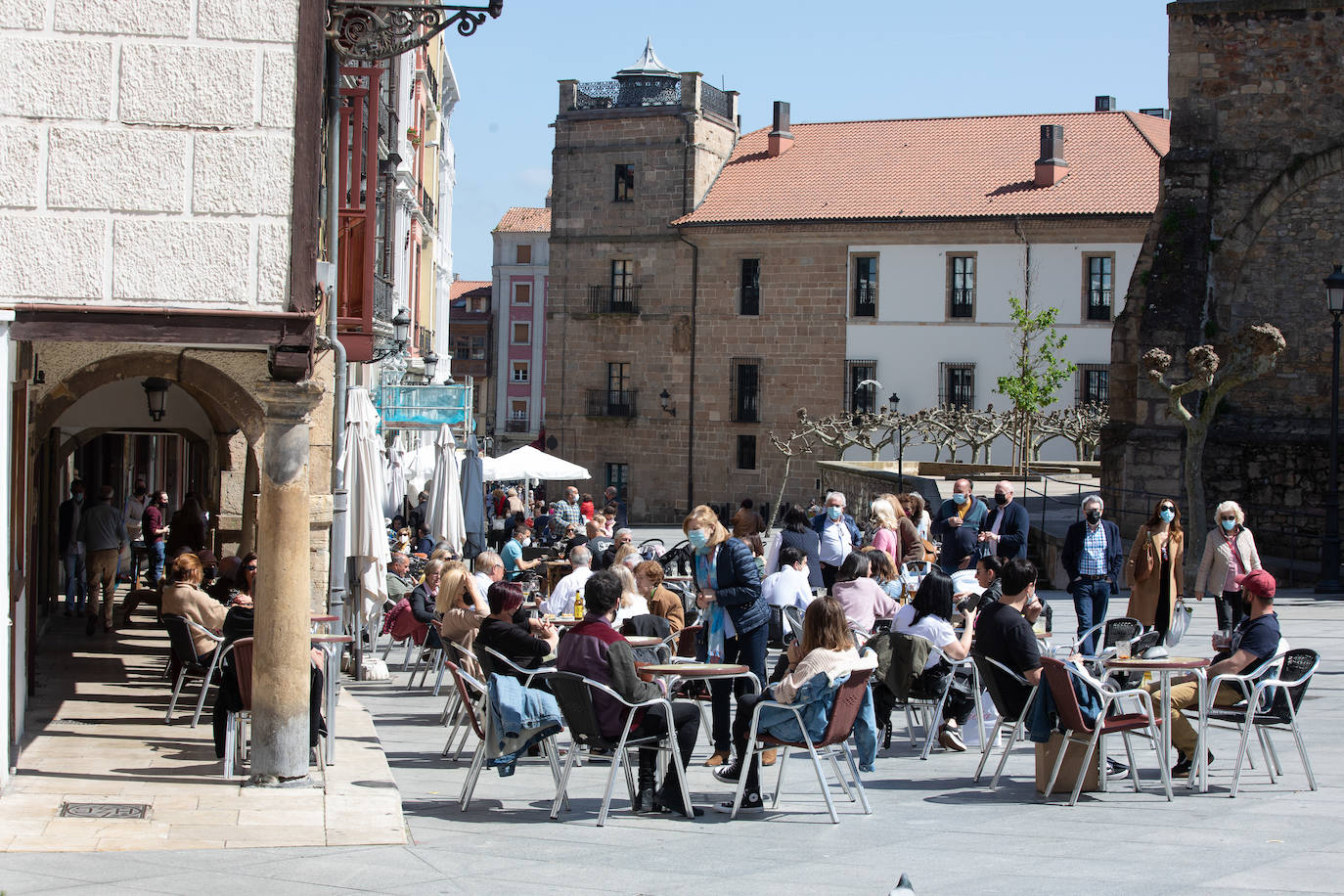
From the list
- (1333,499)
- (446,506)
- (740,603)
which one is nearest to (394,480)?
(446,506)

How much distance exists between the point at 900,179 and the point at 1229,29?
1096 inches

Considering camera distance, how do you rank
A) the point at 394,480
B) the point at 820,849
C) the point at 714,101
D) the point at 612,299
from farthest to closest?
1. the point at 714,101
2. the point at 612,299
3. the point at 394,480
4. the point at 820,849

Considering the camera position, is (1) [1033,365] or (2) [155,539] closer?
(2) [155,539]

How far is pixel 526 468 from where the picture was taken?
93.6ft

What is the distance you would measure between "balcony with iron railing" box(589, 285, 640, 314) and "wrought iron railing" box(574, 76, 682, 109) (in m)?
6.10

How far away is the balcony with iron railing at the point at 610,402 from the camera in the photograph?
5241 cm

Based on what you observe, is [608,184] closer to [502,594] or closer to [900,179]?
[900,179]

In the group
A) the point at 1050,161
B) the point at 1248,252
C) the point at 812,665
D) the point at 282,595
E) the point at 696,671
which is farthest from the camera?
the point at 1050,161

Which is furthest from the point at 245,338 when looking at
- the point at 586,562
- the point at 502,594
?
the point at 586,562

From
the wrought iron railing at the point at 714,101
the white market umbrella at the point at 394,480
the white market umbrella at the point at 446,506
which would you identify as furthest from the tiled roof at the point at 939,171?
the white market umbrella at the point at 446,506

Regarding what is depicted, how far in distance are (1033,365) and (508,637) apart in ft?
127

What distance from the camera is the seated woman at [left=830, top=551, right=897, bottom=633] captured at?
37.0 ft

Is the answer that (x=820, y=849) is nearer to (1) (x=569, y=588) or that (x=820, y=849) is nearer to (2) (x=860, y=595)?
(2) (x=860, y=595)

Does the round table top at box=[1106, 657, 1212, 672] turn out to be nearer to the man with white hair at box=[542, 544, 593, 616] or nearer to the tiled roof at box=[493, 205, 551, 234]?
the man with white hair at box=[542, 544, 593, 616]
